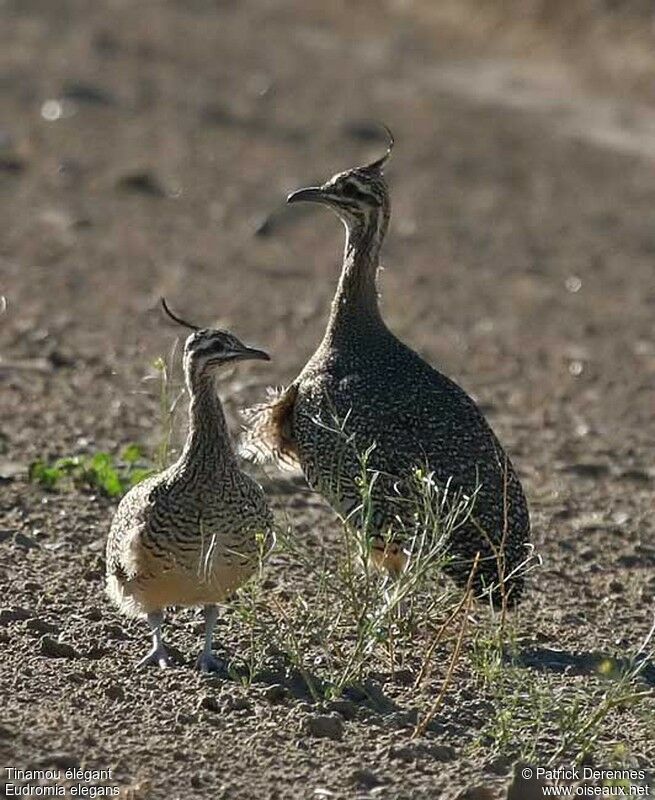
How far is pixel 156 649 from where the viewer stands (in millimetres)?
6367

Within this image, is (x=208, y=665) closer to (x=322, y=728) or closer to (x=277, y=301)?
(x=322, y=728)

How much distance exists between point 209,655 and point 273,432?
167 centimetres

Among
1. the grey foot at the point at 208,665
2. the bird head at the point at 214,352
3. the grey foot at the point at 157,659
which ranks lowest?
the grey foot at the point at 157,659

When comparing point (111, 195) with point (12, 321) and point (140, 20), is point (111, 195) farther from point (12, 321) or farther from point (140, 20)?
point (140, 20)

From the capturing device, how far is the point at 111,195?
15852 mm

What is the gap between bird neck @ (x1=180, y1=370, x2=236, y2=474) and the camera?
253 inches

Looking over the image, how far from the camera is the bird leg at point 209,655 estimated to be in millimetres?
6316

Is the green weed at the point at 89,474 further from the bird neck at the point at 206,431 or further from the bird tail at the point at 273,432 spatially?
the bird neck at the point at 206,431

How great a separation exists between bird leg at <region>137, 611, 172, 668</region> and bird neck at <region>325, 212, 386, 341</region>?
195cm

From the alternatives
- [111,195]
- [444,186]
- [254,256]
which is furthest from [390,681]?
[444,186]

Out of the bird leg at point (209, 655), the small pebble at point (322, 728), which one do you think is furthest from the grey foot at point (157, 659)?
the small pebble at point (322, 728)

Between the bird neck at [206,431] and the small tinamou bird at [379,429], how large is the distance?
0.33 meters

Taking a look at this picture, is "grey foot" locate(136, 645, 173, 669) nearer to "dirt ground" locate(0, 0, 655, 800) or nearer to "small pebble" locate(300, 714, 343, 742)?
"dirt ground" locate(0, 0, 655, 800)

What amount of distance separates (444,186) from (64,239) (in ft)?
13.4
